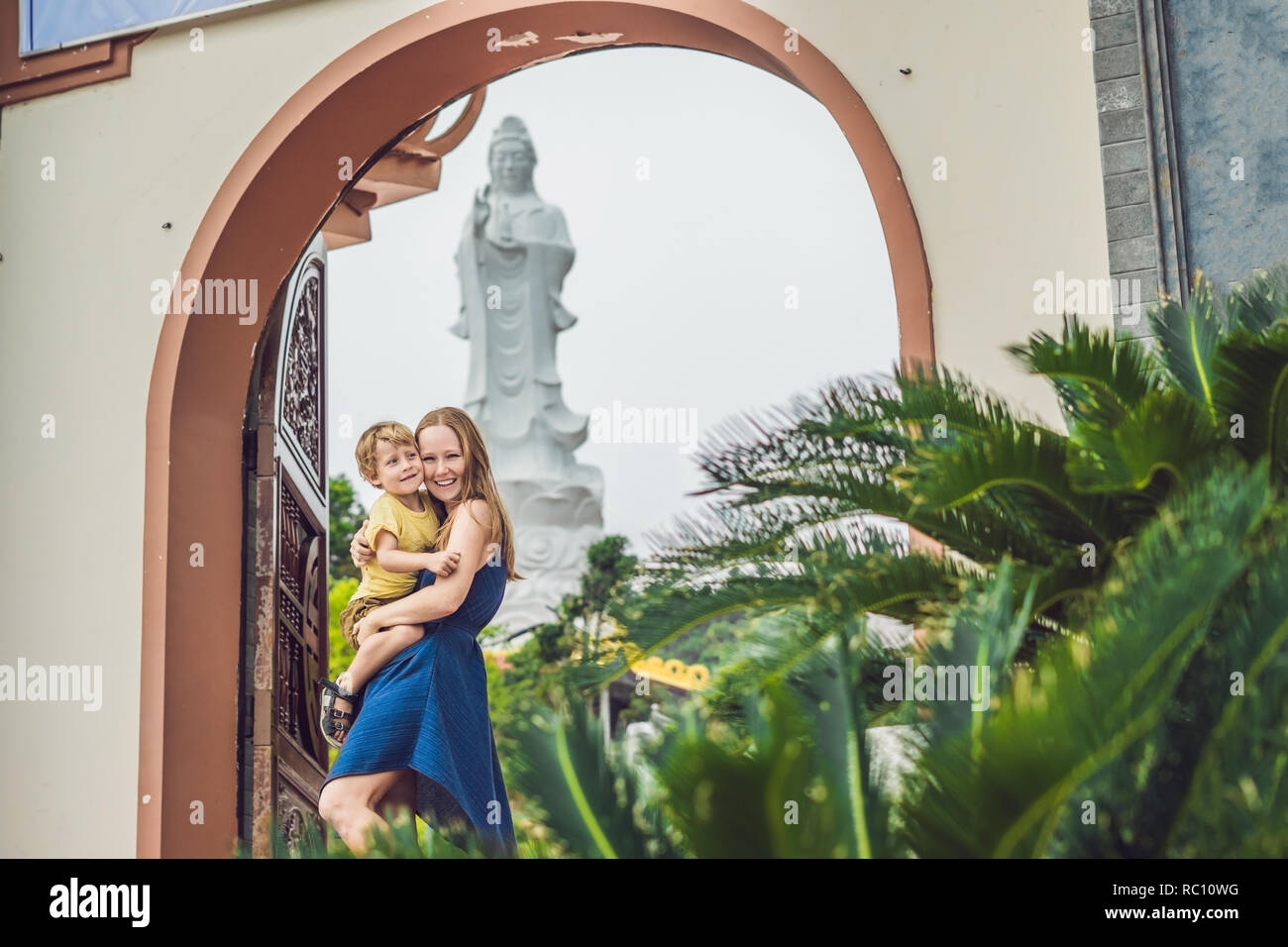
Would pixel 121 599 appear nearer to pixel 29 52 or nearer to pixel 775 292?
pixel 29 52

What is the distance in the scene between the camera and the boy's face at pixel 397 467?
20.3 feet

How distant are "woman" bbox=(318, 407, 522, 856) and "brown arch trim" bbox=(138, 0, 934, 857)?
2.78 ft

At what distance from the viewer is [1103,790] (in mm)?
2424

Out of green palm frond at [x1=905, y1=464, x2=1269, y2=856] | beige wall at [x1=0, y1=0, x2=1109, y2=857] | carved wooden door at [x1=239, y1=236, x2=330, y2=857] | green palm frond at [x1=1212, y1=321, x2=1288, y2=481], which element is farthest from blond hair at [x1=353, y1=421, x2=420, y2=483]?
green palm frond at [x1=905, y1=464, x2=1269, y2=856]

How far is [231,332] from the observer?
6773 millimetres

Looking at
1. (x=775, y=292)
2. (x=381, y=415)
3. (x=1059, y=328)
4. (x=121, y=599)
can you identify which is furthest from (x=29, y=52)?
(x=381, y=415)

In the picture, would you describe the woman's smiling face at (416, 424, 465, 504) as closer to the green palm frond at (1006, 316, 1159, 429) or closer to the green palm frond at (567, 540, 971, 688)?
the green palm frond at (567, 540, 971, 688)

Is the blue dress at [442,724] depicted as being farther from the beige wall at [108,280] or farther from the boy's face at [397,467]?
the beige wall at [108,280]

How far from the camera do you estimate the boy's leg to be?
19.8 ft

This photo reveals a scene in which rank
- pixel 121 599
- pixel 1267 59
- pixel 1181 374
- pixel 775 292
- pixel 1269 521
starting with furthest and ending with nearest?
pixel 775 292
pixel 121 599
pixel 1267 59
pixel 1181 374
pixel 1269 521

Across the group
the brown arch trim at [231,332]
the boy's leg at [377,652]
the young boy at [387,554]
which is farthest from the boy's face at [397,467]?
the brown arch trim at [231,332]

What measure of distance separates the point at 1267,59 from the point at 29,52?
5313 millimetres

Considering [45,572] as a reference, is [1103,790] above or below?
below
